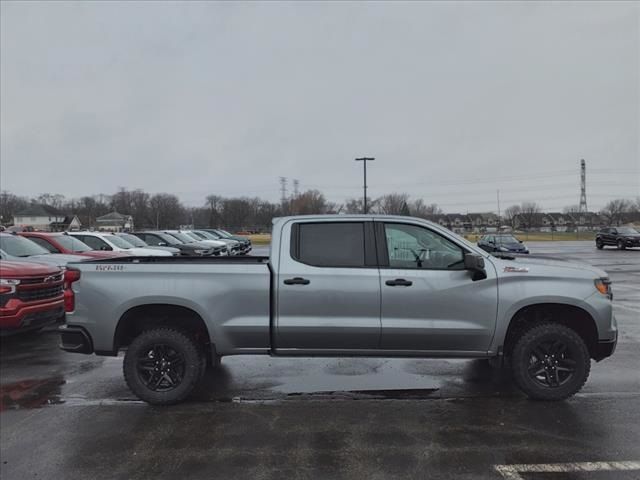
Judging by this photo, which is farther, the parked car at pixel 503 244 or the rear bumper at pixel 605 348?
A: the parked car at pixel 503 244

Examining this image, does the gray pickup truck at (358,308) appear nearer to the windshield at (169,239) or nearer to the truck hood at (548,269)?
the truck hood at (548,269)

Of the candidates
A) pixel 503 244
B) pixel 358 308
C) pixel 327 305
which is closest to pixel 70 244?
pixel 327 305

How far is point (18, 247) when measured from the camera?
9.62 metres

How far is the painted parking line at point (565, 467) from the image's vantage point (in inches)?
138

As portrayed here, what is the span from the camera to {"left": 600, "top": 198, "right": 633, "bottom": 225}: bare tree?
97075mm

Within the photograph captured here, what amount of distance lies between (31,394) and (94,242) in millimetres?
10252

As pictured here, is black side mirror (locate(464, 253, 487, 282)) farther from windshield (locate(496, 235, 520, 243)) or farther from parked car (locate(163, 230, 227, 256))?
windshield (locate(496, 235, 520, 243))

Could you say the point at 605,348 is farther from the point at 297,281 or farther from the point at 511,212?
the point at 511,212

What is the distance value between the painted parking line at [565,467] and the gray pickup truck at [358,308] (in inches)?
48.0

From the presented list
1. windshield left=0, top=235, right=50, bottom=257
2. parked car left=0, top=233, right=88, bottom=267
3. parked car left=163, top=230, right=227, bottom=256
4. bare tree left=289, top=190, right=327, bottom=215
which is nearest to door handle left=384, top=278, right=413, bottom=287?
parked car left=0, top=233, right=88, bottom=267

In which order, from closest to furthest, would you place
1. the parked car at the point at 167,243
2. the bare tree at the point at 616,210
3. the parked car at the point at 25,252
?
the parked car at the point at 25,252 < the parked car at the point at 167,243 < the bare tree at the point at 616,210

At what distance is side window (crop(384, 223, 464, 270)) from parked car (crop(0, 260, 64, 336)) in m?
5.24

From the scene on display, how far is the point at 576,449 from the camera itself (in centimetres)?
387

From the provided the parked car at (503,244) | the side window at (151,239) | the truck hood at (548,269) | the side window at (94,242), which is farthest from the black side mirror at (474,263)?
the parked car at (503,244)
